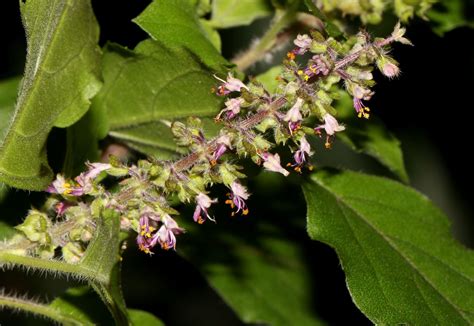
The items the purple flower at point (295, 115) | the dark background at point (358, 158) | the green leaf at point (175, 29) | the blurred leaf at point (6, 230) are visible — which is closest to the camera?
the purple flower at point (295, 115)

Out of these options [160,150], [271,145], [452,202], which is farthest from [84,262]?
[452,202]

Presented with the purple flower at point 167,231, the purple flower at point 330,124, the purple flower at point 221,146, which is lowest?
the purple flower at point 167,231

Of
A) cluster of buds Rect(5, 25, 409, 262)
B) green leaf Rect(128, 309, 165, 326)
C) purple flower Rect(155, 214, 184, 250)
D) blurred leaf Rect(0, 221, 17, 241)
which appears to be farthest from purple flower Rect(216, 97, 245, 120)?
blurred leaf Rect(0, 221, 17, 241)

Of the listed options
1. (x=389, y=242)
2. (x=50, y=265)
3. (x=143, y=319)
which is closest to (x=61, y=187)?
(x=50, y=265)

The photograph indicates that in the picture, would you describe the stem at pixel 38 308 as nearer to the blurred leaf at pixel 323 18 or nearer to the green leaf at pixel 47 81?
the green leaf at pixel 47 81

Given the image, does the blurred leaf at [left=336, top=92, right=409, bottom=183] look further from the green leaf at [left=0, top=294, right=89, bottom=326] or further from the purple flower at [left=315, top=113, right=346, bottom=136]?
the green leaf at [left=0, top=294, right=89, bottom=326]

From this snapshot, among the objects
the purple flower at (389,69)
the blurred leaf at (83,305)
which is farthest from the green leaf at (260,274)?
the purple flower at (389,69)
